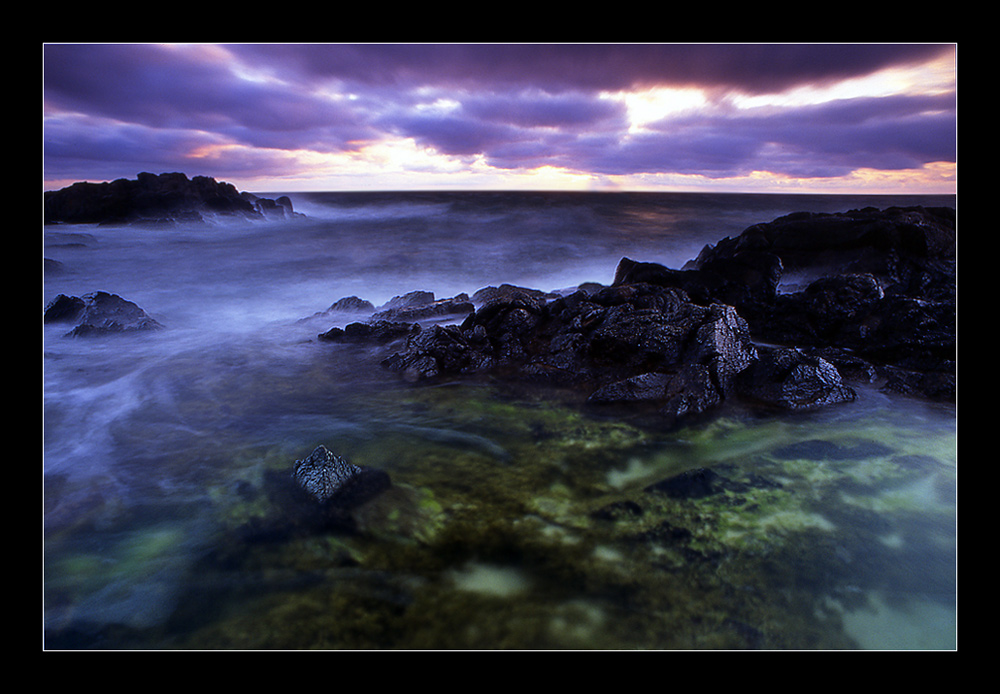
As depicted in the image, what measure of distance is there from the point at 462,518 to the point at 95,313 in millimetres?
8002

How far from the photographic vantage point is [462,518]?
3.05 m

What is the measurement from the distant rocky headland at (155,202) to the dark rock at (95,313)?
1.34 meters

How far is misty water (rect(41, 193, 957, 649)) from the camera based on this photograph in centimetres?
230

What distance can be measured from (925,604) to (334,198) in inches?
552

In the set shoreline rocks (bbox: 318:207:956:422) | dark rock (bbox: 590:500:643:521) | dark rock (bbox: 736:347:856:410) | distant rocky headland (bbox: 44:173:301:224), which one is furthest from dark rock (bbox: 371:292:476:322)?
dark rock (bbox: 590:500:643:521)

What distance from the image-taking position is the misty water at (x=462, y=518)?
7.54ft

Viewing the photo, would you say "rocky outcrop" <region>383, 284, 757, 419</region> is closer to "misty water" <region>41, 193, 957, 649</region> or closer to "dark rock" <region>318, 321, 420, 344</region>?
"misty water" <region>41, 193, 957, 649</region>

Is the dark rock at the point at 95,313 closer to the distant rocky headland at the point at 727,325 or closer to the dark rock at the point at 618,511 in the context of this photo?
the distant rocky headland at the point at 727,325

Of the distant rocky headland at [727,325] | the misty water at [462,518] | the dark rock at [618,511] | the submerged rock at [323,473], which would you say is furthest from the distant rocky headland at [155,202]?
the dark rock at [618,511]

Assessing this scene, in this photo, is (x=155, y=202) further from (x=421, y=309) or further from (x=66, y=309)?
(x=421, y=309)

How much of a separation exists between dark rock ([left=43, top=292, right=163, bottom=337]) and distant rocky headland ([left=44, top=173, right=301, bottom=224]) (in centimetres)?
134

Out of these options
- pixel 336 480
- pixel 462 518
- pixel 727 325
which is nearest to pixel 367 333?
pixel 336 480
